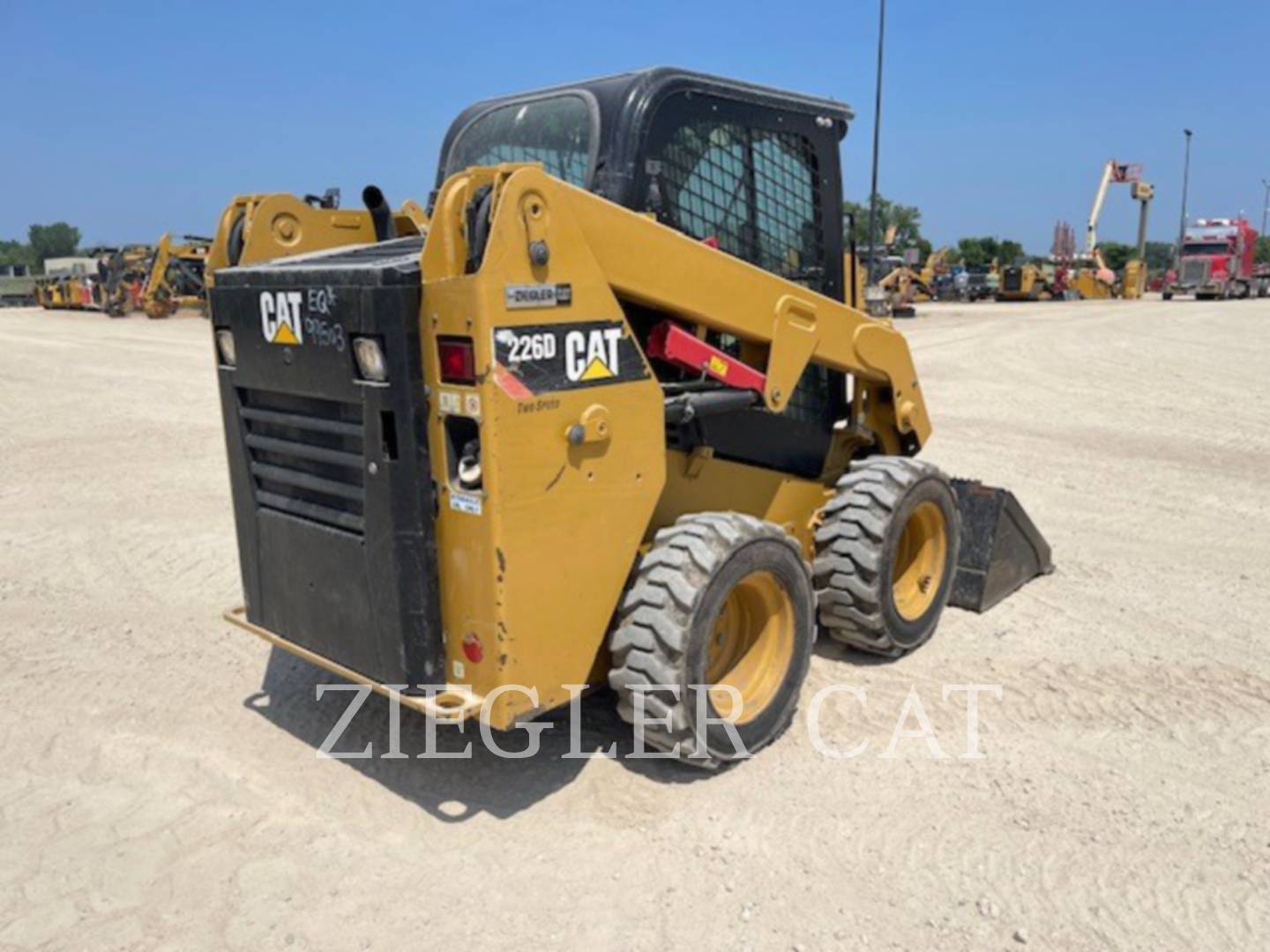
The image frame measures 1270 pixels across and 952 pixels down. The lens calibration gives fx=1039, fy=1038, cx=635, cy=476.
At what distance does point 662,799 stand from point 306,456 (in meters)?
1.70

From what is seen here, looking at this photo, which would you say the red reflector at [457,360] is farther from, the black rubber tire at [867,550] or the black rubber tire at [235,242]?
the black rubber tire at [867,550]

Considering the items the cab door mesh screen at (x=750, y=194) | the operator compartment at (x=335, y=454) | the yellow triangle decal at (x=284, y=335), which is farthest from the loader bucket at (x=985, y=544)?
the yellow triangle decal at (x=284, y=335)

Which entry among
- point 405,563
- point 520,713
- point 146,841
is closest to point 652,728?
point 520,713

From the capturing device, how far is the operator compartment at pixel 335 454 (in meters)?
3.14

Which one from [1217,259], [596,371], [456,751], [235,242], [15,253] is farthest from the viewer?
[15,253]

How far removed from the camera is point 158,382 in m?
14.9

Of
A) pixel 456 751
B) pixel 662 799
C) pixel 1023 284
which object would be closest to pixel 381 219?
pixel 456 751

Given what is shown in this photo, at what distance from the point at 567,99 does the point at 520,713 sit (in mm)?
2362

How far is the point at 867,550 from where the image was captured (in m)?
4.36

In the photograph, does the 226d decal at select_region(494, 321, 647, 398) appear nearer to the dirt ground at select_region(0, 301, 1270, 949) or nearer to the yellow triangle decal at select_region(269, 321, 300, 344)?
the yellow triangle decal at select_region(269, 321, 300, 344)

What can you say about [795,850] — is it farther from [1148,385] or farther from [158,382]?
[158,382]

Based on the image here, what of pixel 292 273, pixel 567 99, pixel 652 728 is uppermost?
pixel 567 99

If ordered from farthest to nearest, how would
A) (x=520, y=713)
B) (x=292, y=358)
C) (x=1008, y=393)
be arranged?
(x=1008, y=393)
(x=292, y=358)
(x=520, y=713)

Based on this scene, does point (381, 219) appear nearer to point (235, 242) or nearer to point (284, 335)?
point (235, 242)
